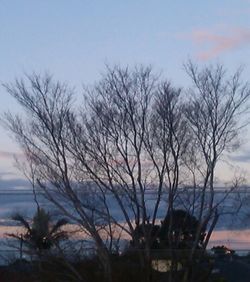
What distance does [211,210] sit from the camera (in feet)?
127

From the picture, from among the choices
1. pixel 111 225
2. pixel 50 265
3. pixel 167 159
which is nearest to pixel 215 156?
pixel 167 159

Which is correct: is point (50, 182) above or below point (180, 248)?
above

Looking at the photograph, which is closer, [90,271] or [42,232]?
[90,271]

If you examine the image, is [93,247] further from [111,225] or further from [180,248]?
Result: [180,248]

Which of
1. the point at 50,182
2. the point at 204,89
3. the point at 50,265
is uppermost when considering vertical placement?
the point at 204,89

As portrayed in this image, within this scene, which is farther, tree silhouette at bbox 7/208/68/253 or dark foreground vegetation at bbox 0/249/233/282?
tree silhouette at bbox 7/208/68/253

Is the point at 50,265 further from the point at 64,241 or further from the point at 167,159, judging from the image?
the point at 167,159

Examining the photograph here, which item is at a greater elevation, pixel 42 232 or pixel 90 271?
pixel 42 232

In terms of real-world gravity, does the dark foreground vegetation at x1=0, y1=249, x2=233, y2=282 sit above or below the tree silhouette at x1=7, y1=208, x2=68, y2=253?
below

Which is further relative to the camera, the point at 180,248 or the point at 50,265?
the point at 180,248

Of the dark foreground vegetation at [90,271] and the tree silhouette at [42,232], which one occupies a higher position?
the tree silhouette at [42,232]

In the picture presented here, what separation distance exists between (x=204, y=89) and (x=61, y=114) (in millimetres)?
5000

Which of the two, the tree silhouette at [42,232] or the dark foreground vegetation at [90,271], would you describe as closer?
the dark foreground vegetation at [90,271]

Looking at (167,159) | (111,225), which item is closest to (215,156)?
(167,159)
